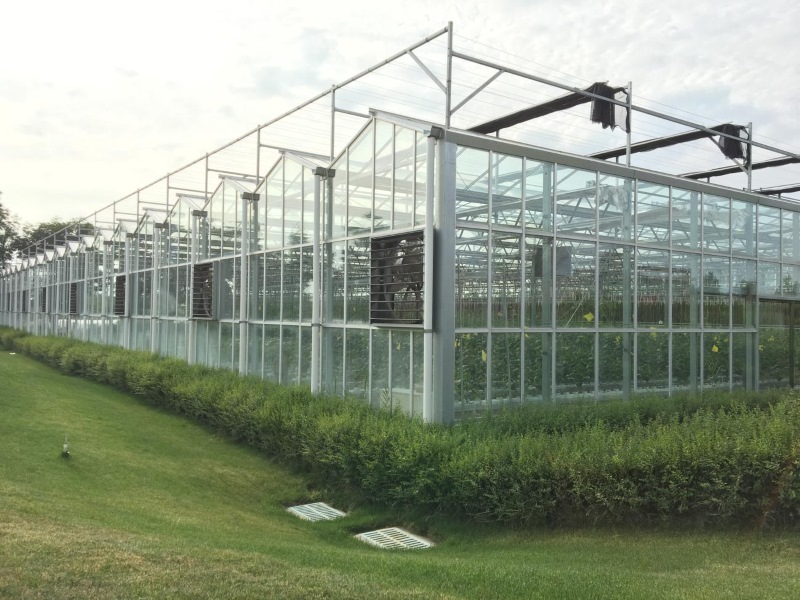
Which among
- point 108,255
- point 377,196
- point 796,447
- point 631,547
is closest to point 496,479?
point 631,547

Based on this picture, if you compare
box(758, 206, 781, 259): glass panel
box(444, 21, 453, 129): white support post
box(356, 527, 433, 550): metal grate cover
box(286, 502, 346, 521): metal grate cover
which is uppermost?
box(444, 21, 453, 129): white support post

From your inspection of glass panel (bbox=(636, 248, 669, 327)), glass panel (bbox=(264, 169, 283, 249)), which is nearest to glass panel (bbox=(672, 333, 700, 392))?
glass panel (bbox=(636, 248, 669, 327))

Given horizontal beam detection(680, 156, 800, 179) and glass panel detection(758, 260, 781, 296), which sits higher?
horizontal beam detection(680, 156, 800, 179)

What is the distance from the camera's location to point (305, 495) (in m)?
9.80

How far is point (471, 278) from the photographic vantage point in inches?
396

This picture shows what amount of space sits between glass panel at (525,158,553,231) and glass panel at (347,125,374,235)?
2552 millimetres

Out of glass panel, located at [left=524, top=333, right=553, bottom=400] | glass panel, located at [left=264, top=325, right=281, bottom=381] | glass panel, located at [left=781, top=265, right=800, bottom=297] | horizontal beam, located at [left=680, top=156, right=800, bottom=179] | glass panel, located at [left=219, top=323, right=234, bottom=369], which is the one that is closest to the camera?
glass panel, located at [left=524, top=333, right=553, bottom=400]

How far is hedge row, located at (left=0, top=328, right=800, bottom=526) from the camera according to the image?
7.02 m

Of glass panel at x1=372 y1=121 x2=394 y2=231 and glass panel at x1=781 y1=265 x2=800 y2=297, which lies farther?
glass panel at x1=781 y1=265 x2=800 y2=297

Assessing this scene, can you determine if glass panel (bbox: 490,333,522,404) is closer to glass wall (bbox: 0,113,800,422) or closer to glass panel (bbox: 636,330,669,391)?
glass wall (bbox: 0,113,800,422)

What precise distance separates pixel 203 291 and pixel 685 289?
11.3m

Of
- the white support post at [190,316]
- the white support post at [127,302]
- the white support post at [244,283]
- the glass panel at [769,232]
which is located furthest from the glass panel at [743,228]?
the white support post at [127,302]

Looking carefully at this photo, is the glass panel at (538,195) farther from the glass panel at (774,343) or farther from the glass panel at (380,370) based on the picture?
the glass panel at (774,343)

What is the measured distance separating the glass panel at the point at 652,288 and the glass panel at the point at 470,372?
392 cm
